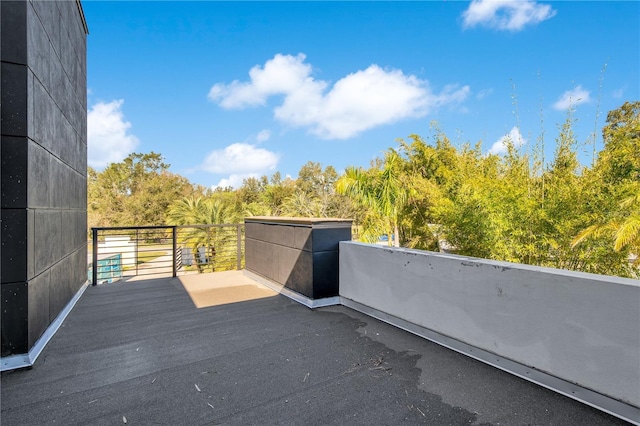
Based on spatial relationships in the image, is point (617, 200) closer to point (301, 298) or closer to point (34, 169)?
point (301, 298)

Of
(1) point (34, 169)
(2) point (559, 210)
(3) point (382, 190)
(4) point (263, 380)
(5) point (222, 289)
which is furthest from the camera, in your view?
(3) point (382, 190)

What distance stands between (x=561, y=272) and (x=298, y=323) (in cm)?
222

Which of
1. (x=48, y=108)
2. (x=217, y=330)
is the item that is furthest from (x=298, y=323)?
(x=48, y=108)

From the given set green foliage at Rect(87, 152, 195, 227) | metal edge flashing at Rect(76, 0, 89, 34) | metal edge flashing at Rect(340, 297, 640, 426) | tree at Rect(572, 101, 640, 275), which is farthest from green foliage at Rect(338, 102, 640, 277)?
green foliage at Rect(87, 152, 195, 227)

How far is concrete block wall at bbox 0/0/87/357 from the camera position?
2.28 m

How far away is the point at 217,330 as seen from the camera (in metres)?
3.05

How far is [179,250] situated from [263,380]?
6376 millimetres

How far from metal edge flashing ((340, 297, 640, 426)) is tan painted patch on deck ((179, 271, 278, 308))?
205cm

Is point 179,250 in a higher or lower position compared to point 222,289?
higher

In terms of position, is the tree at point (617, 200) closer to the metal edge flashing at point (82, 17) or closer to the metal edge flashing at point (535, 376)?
the metal edge flashing at point (535, 376)

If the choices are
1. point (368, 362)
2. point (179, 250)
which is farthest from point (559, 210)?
point (179, 250)

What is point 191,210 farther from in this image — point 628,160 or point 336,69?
point 628,160

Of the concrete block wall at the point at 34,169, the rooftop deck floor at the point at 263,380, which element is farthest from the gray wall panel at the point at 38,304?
the rooftop deck floor at the point at 263,380

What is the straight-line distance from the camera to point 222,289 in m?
4.64
